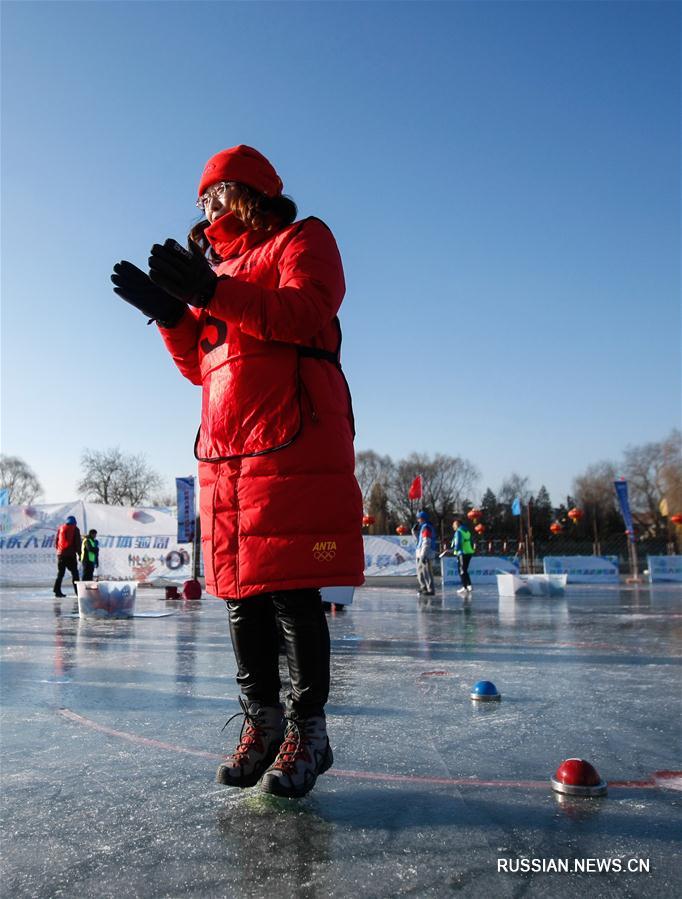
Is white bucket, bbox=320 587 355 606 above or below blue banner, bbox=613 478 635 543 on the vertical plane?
below

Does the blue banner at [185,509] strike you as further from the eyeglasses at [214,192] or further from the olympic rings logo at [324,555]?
the olympic rings logo at [324,555]

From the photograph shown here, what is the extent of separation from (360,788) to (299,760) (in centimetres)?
19

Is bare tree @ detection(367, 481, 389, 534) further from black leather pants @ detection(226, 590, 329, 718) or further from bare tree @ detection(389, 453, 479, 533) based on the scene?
black leather pants @ detection(226, 590, 329, 718)

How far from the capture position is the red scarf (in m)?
2.32

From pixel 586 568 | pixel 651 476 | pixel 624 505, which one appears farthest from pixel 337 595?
pixel 651 476

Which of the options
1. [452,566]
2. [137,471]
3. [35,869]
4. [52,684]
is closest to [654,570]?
[452,566]

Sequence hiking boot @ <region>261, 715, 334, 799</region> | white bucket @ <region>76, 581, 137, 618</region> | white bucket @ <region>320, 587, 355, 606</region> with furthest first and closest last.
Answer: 1. white bucket @ <region>320, 587, 355, 606</region>
2. white bucket @ <region>76, 581, 137, 618</region>
3. hiking boot @ <region>261, 715, 334, 799</region>

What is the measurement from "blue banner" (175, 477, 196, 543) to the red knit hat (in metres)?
15.6

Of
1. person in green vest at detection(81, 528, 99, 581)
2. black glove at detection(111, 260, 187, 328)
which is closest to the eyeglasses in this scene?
black glove at detection(111, 260, 187, 328)

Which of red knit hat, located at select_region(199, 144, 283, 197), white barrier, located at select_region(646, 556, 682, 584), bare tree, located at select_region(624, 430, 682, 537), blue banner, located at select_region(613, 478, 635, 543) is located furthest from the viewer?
bare tree, located at select_region(624, 430, 682, 537)

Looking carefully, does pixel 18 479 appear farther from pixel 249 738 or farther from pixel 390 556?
pixel 249 738

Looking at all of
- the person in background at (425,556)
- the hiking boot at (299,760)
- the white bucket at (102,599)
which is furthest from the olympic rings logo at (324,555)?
the person in background at (425,556)

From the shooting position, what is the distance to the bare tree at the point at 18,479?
63.9m

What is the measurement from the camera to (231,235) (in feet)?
7.77
